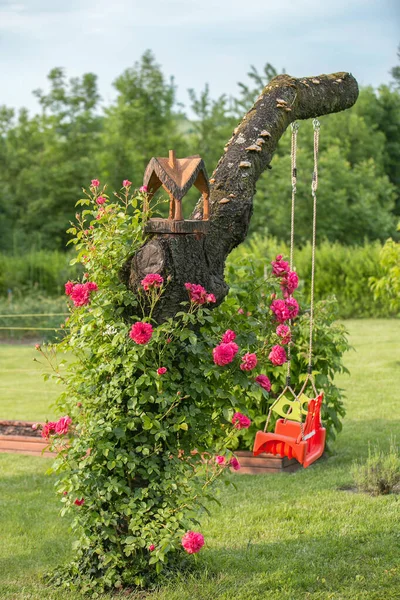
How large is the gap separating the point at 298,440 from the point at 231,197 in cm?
133

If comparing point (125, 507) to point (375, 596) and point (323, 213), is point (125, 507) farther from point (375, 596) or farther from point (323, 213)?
point (323, 213)

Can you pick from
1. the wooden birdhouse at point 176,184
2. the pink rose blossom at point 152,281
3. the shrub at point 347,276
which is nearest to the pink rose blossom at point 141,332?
the pink rose blossom at point 152,281

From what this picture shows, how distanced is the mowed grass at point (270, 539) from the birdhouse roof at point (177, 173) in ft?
5.77

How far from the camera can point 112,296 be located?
3.53m

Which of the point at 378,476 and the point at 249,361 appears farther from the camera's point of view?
the point at 378,476

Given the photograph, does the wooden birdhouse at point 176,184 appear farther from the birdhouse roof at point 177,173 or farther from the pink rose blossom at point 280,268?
the pink rose blossom at point 280,268

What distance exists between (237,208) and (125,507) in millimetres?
1445

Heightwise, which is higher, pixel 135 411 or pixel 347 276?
pixel 135 411

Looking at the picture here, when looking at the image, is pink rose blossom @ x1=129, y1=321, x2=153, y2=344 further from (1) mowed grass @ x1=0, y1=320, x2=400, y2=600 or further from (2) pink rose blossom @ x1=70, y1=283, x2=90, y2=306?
(1) mowed grass @ x1=0, y1=320, x2=400, y2=600

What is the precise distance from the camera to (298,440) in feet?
13.6

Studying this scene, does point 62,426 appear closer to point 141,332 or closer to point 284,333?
point 141,332

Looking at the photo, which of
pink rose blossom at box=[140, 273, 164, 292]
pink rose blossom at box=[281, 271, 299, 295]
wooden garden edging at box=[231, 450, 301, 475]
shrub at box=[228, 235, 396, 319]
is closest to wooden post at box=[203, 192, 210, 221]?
pink rose blossom at box=[140, 273, 164, 292]

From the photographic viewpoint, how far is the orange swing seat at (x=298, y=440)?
13.6ft

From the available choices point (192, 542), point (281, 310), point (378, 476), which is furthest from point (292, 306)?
point (378, 476)
